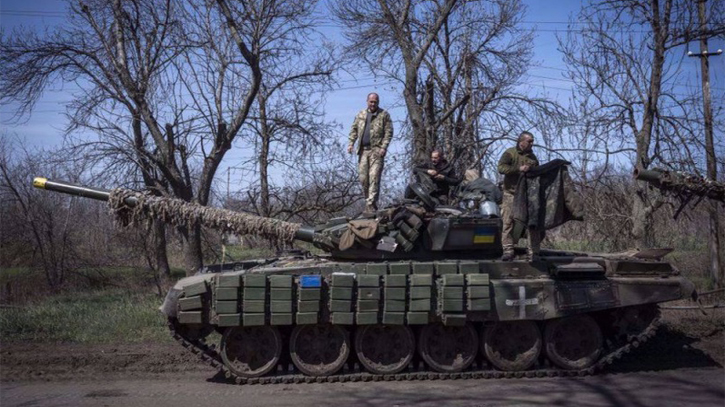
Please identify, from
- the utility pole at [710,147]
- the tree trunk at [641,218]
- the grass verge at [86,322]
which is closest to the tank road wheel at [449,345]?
the grass verge at [86,322]

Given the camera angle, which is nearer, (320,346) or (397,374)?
(397,374)

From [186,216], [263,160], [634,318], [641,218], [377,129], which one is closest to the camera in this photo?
[634,318]

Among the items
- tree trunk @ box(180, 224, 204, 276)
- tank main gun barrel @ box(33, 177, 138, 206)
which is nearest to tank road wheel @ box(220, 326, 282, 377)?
tank main gun barrel @ box(33, 177, 138, 206)

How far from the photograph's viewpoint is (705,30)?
533 inches

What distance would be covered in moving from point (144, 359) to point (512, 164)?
5773mm

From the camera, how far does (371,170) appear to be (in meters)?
10.5

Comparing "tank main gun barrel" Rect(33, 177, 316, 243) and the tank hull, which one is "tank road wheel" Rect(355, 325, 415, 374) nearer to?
the tank hull

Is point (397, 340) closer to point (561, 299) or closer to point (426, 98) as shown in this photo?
point (561, 299)

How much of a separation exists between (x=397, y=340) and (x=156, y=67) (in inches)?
303

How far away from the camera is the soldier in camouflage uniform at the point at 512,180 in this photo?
9.13 metres

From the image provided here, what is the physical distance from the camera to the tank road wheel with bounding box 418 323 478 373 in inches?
346

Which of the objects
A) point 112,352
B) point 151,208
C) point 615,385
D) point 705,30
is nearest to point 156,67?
point 151,208

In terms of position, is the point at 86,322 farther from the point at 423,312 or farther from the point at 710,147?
the point at 710,147

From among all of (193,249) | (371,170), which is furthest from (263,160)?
(371,170)
